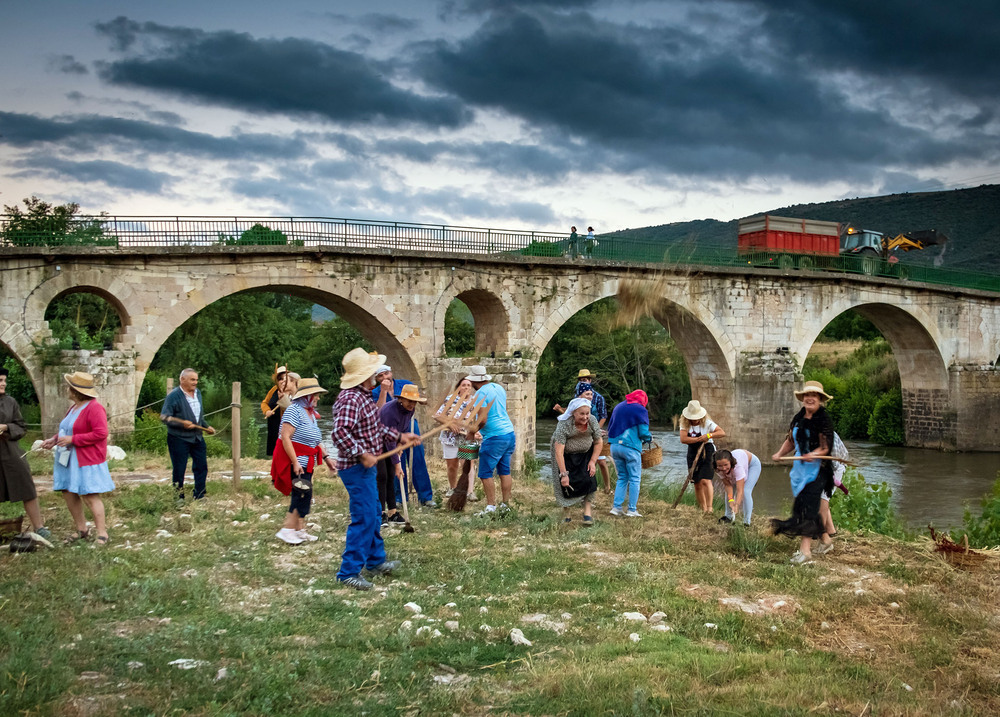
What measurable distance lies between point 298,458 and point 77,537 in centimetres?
181

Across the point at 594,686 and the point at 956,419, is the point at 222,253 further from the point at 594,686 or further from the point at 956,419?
the point at 956,419

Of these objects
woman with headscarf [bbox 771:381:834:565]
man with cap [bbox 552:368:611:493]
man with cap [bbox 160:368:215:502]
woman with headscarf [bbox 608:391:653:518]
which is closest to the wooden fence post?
man with cap [bbox 160:368:215:502]

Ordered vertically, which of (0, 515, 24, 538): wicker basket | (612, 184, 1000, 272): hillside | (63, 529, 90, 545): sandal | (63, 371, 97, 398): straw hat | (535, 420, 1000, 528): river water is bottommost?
(535, 420, 1000, 528): river water

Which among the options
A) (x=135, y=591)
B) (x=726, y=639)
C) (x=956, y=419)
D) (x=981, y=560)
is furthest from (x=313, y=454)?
(x=956, y=419)

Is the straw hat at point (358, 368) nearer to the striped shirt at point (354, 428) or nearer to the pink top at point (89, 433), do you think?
the striped shirt at point (354, 428)

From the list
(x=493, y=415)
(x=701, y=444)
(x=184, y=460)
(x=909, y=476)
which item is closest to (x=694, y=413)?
(x=701, y=444)

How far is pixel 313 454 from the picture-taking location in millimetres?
7156

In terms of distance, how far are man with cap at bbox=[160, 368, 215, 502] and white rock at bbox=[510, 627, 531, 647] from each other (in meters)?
4.95

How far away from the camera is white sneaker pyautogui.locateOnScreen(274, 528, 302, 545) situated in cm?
706

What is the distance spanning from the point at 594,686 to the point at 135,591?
3.04 m

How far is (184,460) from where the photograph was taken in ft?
29.2

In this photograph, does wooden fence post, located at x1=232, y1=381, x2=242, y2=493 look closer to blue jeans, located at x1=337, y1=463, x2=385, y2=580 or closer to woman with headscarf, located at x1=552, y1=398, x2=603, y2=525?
woman with headscarf, located at x1=552, y1=398, x2=603, y2=525

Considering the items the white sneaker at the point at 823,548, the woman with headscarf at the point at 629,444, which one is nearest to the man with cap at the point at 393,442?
the woman with headscarf at the point at 629,444

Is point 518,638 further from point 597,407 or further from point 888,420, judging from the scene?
point 888,420
